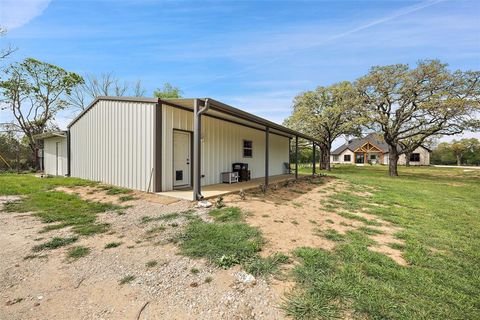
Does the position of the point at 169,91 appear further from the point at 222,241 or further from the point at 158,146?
the point at 222,241

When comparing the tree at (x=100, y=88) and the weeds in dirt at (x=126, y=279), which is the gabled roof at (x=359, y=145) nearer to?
the tree at (x=100, y=88)

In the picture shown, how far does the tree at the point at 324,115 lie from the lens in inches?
782

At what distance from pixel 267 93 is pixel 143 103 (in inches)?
567

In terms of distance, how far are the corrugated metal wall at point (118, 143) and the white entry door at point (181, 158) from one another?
840 millimetres

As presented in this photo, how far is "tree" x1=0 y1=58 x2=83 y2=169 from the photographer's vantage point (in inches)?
668

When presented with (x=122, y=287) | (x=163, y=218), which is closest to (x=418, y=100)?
(x=163, y=218)

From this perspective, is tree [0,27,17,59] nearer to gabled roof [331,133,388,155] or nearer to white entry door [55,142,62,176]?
white entry door [55,142,62,176]

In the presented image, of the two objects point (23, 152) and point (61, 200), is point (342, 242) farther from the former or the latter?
point (23, 152)

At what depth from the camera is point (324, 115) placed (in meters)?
20.4

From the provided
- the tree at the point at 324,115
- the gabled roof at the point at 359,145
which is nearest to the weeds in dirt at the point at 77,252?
the tree at the point at 324,115

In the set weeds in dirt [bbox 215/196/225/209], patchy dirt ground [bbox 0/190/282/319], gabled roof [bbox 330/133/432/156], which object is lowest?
patchy dirt ground [bbox 0/190/282/319]

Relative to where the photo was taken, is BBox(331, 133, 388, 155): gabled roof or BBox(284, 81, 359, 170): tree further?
BBox(331, 133, 388, 155): gabled roof

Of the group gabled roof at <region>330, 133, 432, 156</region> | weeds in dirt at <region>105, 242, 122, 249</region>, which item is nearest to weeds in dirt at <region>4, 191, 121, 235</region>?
weeds in dirt at <region>105, 242, 122, 249</region>

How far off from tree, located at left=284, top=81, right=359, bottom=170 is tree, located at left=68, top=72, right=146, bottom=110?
19678mm
